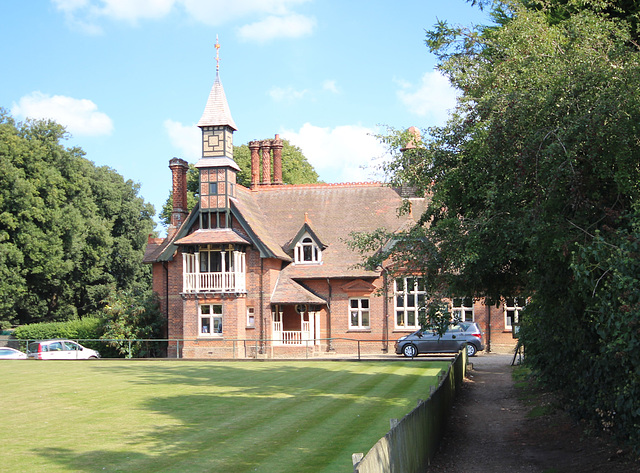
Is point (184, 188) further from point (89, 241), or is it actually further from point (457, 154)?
point (457, 154)

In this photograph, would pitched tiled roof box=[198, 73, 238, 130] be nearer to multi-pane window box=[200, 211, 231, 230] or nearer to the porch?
multi-pane window box=[200, 211, 231, 230]

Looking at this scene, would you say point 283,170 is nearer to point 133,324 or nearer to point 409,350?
point 133,324

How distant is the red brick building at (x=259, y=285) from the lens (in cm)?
3650

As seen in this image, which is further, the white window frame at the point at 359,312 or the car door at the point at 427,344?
the white window frame at the point at 359,312

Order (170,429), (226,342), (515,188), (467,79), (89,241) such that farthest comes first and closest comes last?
(89,241) → (226,342) → (467,79) → (170,429) → (515,188)

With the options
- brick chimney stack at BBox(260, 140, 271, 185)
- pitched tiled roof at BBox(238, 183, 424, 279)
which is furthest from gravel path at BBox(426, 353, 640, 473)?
brick chimney stack at BBox(260, 140, 271, 185)

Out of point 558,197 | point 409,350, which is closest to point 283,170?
point 409,350

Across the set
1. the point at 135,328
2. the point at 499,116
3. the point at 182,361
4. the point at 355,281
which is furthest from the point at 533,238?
the point at 135,328

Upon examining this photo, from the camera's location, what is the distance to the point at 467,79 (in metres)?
14.6

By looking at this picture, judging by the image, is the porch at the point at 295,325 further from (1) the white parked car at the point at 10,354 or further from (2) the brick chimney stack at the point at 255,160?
(1) the white parked car at the point at 10,354

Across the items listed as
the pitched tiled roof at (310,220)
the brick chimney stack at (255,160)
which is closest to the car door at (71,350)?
the pitched tiled roof at (310,220)

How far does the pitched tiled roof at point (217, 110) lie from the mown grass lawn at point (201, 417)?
16.4m

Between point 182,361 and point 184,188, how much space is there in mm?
13440

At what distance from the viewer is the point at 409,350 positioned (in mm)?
32938
